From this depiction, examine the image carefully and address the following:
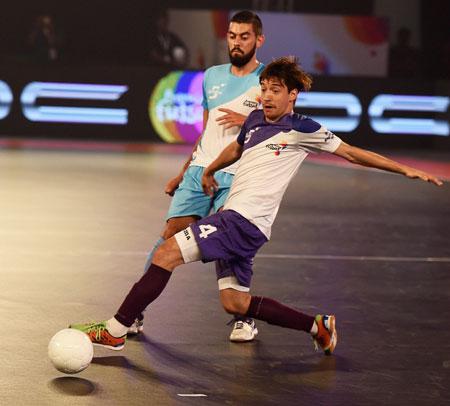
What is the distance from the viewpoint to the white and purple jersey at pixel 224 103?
7.86 meters

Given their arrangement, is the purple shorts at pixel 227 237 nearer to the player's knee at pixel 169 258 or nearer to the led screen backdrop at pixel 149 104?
the player's knee at pixel 169 258

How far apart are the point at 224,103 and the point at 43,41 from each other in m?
16.4

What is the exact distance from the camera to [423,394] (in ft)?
21.1

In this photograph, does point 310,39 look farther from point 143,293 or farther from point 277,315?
point 143,293

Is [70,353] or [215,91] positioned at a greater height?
[215,91]

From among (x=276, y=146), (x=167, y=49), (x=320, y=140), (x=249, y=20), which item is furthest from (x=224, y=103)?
(x=167, y=49)

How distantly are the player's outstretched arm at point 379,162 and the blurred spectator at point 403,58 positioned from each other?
715 inches

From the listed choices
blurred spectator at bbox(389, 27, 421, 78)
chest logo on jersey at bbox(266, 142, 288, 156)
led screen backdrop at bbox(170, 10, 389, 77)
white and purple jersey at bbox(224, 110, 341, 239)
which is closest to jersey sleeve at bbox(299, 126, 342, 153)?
white and purple jersey at bbox(224, 110, 341, 239)

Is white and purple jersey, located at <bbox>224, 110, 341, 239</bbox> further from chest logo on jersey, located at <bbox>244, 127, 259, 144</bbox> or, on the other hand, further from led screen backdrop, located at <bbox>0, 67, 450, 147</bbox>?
led screen backdrop, located at <bbox>0, 67, 450, 147</bbox>

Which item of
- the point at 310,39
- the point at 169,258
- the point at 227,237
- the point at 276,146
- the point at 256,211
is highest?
the point at 310,39

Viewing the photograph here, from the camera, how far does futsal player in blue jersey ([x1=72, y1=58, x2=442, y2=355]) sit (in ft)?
22.7

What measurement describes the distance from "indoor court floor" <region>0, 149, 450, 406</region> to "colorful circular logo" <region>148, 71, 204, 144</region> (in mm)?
6714

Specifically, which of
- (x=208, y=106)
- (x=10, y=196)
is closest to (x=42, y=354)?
(x=208, y=106)

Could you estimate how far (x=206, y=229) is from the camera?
22.8 feet
